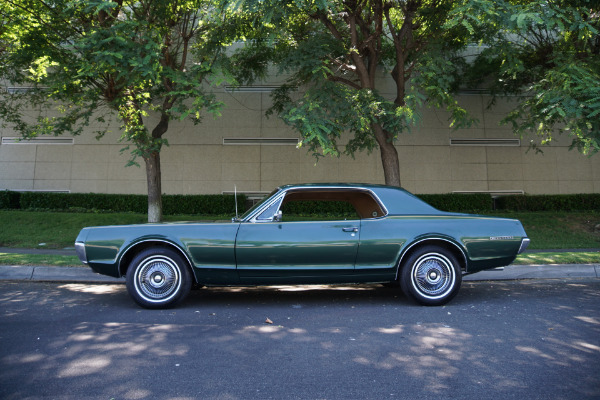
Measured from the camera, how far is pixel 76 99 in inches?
402

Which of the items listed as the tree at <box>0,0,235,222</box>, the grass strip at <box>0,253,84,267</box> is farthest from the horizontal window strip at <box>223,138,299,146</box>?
the grass strip at <box>0,253,84,267</box>

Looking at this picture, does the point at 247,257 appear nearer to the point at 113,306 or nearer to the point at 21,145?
the point at 113,306

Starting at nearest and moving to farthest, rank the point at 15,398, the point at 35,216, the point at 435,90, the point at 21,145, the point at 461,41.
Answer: the point at 15,398, the point at 435,90, the point at 461,41, the point at 35,216, the point at 21,145

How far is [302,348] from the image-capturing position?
3949 mm

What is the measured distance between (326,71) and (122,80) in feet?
15.5

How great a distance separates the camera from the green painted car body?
5.45 metres

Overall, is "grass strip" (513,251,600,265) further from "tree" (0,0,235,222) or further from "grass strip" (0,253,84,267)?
"grass strip" (0,253,84,267)

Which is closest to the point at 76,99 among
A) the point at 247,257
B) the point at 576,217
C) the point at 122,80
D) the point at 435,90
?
the point at 122,80

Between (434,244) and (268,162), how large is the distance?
38.4 ft

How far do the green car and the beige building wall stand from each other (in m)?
11.1

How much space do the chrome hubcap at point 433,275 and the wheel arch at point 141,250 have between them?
2.78 meters

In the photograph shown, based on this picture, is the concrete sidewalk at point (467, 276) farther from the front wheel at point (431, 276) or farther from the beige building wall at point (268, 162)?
the beige building wall at point (268, 162)

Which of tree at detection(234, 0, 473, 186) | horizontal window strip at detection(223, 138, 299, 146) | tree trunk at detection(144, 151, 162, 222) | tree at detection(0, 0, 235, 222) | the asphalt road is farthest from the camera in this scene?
horizontal window strip at detection(223, 138, 299, 146)

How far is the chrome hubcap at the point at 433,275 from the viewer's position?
5.61 metres
